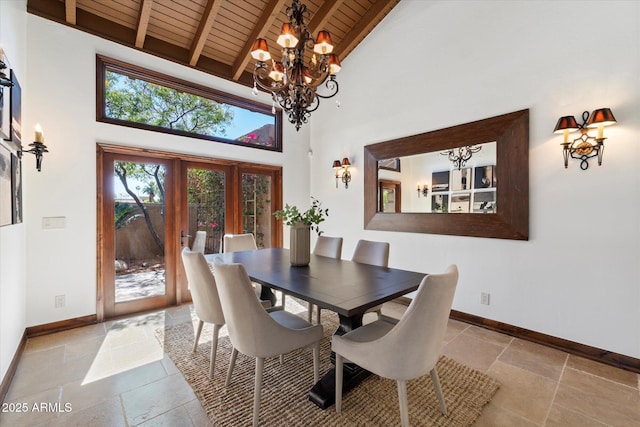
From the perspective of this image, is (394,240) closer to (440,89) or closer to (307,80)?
(440,89)

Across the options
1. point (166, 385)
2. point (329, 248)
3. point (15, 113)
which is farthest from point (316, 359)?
point (15, 113)

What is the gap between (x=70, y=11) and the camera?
291cm

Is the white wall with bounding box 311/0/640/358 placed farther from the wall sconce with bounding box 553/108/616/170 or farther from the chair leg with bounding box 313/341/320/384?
the chair leg with bounding box 313/341/320/384

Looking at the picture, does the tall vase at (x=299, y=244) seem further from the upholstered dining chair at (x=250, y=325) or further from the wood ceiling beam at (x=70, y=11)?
the wood ceiling beam at (x=70, y=11)

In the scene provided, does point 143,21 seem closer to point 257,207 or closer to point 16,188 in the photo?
point 16,188

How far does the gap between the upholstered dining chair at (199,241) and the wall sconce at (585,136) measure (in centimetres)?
426

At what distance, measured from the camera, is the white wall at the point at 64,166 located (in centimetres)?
283

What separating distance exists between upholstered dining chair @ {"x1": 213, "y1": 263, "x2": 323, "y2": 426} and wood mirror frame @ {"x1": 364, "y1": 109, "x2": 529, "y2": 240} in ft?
7.90

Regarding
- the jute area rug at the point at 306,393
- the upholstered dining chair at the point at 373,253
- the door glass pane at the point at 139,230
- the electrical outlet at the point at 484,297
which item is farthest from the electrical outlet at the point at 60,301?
the electrical outlet at the point at 484,297

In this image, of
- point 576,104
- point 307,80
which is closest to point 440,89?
point 576,104

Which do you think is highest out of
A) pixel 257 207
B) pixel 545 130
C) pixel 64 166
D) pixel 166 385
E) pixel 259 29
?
pixel 259 29

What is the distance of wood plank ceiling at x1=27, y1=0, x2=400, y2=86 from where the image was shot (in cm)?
314

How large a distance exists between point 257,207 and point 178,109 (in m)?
1.83

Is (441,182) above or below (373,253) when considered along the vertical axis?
above
